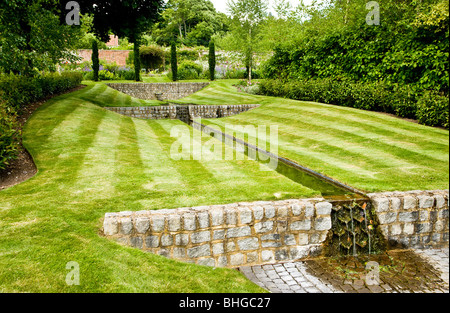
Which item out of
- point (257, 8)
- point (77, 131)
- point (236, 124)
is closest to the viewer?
point (77, 131)

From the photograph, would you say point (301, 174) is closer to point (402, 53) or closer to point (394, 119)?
point (394, 119)

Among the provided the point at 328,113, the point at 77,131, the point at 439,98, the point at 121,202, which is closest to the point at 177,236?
the point at 121,202

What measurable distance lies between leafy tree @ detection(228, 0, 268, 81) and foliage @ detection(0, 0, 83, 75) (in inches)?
649

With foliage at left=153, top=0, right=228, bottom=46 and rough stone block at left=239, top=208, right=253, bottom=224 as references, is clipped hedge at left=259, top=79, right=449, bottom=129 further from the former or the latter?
foliage at left=153, top=0, right=228, bottom=46

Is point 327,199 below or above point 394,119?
below

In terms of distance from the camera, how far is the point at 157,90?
1264 inches

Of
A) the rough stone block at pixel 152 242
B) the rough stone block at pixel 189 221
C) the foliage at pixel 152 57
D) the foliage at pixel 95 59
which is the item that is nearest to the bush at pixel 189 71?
the foliage at pixel 152 57

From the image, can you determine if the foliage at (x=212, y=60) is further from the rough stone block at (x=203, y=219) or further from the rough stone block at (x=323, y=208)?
the rough stone block at (x=203, y=219)

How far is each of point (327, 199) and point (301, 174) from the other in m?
2.56

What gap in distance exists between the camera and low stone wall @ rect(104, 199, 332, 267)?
5.14m

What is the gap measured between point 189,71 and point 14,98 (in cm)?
2955

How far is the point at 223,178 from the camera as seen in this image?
7629mm

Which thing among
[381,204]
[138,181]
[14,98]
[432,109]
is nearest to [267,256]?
[381,204]

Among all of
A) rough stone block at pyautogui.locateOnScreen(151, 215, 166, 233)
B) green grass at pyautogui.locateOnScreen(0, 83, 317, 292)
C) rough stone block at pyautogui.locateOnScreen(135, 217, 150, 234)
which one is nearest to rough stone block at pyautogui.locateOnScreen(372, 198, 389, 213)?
green grass at pyautogui.locateOnScreen(0, 83, 317, 292)
